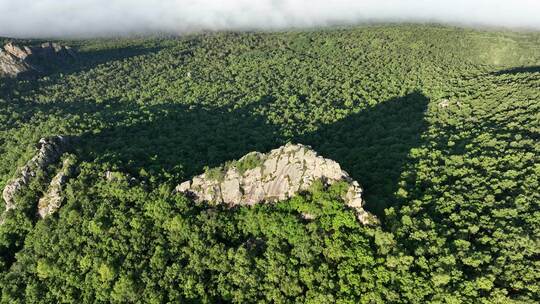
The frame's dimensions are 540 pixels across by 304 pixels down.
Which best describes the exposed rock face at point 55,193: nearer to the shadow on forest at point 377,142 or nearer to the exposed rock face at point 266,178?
the exposed rock face at point 266,178

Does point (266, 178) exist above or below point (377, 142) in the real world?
above

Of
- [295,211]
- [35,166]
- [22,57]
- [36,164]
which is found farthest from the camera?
[22,57]

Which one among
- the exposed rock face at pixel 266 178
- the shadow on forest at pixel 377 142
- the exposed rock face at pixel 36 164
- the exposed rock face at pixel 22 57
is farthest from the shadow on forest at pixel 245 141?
the exposed rock face at pixel 22 57

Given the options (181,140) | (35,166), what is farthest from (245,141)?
(35,166)

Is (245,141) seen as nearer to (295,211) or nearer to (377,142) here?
(377,142)

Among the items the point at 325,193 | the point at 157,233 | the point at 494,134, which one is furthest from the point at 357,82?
the point at 157,233

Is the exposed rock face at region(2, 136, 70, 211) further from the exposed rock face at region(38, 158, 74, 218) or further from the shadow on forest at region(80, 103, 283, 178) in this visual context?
the shadow on forest at region(80, 103, 283, 178)

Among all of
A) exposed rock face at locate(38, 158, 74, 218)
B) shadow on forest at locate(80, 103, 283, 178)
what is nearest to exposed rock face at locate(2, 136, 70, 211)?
exposed rock face at locate(38, 158, 74, 218)
